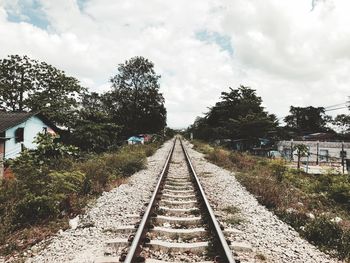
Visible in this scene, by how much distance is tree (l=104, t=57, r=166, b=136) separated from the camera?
146ft

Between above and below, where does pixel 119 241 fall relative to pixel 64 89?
below

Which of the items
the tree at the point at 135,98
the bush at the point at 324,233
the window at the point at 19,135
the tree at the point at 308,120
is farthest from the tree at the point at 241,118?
the tree at the point at 308,120

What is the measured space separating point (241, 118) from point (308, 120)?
56.3 m

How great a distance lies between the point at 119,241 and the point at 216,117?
48.4 metres

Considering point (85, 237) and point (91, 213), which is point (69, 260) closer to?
point (85, 237)

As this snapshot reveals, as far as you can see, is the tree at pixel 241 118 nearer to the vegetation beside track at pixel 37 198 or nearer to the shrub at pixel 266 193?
the shrub at pixel 266 193

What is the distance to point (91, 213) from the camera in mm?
6555

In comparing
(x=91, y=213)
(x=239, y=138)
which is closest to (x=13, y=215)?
(x=91, y=213)

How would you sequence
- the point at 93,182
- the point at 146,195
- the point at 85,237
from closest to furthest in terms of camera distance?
1. the point at 85,237
2. the point at 146,195
3. the point at 93,182

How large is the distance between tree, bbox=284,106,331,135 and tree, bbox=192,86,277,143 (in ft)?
124

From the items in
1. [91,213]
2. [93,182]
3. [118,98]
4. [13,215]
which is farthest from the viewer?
[118,98]

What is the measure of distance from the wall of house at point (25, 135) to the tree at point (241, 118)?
20953mm

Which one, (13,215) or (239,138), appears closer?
(13,215)

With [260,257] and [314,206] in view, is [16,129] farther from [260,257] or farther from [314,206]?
[260,257]
